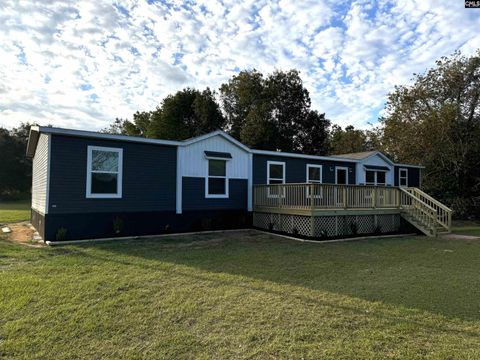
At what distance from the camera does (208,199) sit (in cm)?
1166

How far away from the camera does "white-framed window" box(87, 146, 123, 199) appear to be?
368 inches

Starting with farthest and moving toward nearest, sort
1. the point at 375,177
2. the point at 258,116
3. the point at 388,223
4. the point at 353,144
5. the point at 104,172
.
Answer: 1. the point at 353,144
2. the point at 258,116
3. the point at 375,177
4. the point at 388,223
5. the point at 104,172

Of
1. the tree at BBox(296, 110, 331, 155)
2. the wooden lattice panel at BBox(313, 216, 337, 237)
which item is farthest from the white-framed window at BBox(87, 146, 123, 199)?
the tree at BBox(296, 110, 331, 155)

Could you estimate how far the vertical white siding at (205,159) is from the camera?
11.2m

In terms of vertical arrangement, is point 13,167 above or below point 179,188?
above

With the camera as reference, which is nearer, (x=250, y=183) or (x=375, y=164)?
(x=250, y=183)

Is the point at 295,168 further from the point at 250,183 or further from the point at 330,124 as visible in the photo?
the point at 330,124

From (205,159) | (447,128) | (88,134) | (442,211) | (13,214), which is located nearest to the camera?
(88,134)

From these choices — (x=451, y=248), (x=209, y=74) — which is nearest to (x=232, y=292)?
(x=451, y=248)

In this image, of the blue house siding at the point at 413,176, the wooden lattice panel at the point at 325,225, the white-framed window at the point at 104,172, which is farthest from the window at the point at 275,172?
the blue house siding at the point at 413,176

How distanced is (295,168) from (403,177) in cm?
A: 828

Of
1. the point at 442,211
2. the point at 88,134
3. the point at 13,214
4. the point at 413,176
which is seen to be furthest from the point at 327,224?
the point at 13,214

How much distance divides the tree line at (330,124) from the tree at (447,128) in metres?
0.05
